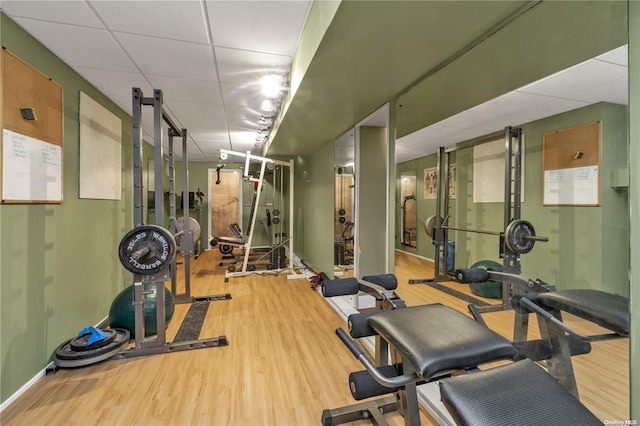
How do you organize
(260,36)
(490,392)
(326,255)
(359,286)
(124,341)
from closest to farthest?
(490,392)
(359,286)
(260,36)
(124,341)
(326,255)

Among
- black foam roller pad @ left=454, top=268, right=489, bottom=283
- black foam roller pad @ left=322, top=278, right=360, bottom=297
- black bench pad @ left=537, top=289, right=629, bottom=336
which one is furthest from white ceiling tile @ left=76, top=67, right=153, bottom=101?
black bench pad @ left=537, top=289, right=629, bottom=336

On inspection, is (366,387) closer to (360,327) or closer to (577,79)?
(360,327)

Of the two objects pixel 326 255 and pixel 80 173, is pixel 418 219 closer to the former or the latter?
pixel 326 255

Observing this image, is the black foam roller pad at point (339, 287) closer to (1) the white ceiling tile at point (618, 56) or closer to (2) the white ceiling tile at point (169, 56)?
(1) the white ceiling tile at point (618, 56)

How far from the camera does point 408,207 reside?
2.65m

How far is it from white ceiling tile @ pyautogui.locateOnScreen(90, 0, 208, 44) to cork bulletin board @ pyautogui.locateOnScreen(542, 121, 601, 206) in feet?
6.70

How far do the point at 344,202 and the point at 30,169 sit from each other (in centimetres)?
287

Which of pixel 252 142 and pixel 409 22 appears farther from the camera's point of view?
pixel 252 142

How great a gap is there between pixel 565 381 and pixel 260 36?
2536 millimetres

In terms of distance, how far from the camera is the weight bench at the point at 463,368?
672 mm

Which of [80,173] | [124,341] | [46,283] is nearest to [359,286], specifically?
[124,341]

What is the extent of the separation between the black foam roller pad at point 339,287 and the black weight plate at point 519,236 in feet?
3.22

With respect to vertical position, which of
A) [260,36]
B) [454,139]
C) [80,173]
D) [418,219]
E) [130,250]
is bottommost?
[130,250]

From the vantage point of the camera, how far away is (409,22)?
1.32 metres
